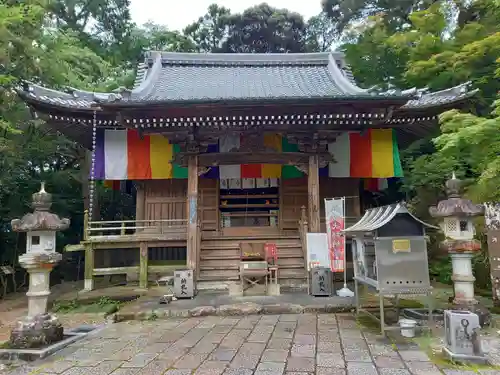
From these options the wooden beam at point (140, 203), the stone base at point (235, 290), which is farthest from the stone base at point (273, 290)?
the wooden beam at point (140, 203)

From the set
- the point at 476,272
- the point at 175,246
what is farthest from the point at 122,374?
the point at 476,272

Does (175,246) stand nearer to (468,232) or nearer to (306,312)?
(306,312)

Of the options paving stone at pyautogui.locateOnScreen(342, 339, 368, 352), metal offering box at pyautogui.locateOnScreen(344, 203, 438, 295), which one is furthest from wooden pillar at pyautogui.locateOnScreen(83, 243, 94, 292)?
metal offering box at pyautogui.locateOnScreen(344, 203, 438, 295)

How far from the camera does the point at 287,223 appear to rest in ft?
37.5

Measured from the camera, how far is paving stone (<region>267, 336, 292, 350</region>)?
4629mm

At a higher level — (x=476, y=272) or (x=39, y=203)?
(x=39, y=203)

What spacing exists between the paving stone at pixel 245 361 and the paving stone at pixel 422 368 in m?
1.75

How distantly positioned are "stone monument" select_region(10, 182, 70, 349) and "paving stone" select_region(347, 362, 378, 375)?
164 inches

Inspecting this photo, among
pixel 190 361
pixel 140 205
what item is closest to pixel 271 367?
pixel 190 361

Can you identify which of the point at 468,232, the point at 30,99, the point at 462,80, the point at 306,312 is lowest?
the point at 306,312

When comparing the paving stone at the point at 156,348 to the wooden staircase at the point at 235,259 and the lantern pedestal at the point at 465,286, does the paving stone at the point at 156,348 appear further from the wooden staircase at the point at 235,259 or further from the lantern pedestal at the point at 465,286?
the lantern pedestal at the point at 465,286

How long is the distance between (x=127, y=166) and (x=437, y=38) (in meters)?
11.0

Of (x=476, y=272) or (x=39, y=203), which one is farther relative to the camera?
(x=476, y=272)

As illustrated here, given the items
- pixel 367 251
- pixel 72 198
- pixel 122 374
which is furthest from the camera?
pixel 72 198
